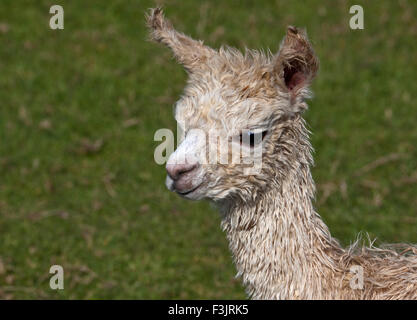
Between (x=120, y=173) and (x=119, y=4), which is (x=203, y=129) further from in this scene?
(x=119, y=4)

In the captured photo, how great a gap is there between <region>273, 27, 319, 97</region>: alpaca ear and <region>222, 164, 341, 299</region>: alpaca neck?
15.5 inches

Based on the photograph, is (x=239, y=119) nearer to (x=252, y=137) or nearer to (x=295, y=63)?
(x=252, y=137)

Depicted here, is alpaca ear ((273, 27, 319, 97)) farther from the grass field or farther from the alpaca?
the grass field

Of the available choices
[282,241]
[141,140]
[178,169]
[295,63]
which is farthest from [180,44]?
[141,140]

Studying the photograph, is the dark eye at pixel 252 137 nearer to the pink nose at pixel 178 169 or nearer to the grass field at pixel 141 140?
the pink nose at pixel 178 169

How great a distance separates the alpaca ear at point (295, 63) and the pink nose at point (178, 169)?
0.62 metres

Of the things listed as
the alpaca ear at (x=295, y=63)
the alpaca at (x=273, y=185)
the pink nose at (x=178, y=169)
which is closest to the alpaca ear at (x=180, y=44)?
the alpaca at (x=273, y=185)

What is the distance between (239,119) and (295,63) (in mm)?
400

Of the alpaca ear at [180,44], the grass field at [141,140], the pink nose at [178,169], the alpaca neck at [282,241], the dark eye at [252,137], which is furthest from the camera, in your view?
the grass field at [141,140]

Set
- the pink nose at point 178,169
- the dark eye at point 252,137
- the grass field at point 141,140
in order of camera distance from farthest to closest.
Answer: the grass field at point 141,140
the dark eye at point 252,137
the pink nose at point 178,169

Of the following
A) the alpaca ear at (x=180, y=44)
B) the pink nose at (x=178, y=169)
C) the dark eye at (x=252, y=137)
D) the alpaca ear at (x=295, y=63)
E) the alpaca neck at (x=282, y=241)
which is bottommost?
the alpaca neck at (x=282, y=241)

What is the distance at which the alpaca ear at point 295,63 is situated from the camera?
3.65 m

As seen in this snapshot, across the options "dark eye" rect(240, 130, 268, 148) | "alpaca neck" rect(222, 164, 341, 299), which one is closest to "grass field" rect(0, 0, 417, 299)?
"alpaca neck" rect(222, 164, 341, 299)

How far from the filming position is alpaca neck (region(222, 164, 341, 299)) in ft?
12.5
